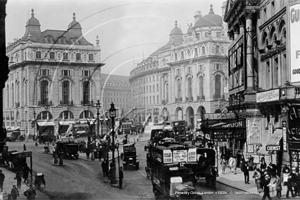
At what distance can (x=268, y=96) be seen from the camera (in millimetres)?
31406

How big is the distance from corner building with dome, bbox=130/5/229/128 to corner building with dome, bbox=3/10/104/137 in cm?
715

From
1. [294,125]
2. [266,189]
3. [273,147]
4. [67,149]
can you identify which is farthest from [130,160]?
[266,189]

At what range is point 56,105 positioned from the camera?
67938 millimetres

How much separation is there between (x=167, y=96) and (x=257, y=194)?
129 feet

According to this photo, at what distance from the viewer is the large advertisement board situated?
25.8m

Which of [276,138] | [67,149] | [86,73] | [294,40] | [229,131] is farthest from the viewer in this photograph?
[86,73]

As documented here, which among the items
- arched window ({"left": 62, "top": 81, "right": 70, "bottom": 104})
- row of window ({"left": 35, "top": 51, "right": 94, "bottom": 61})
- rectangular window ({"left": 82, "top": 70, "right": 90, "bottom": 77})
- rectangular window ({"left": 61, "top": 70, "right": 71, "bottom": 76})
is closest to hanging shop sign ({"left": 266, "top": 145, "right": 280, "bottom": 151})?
row of window ({"left": 35, "top": 51, "right": 94, "bottom": 61})

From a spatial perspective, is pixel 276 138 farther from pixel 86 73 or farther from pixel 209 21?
pixel 86 73

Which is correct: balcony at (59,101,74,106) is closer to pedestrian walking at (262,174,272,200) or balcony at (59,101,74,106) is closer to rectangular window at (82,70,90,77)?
rectangular window at (82,70,90,77)

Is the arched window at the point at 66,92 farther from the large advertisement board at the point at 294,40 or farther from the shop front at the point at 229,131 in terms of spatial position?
the large advertisement board at the point at 294,40

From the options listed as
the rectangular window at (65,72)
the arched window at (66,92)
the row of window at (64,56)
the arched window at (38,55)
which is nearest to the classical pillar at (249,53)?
the row of window at (64,56)

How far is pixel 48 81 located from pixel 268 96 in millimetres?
43527

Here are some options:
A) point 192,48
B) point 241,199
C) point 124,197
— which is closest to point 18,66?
point 192,48

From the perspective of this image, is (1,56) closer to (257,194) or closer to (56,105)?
(257,194)
